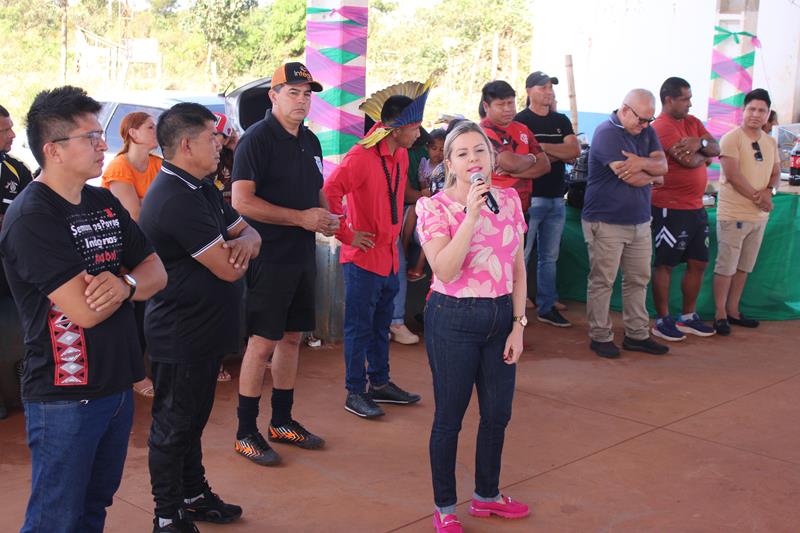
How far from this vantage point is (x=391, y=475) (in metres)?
4.54

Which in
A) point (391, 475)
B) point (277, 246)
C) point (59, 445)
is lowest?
point (391, 475)

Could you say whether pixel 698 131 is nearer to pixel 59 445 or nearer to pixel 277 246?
pixel 277 246

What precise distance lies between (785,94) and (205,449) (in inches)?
609

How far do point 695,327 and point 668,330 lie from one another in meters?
0.39

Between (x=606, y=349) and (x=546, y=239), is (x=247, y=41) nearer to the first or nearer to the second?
(x=546, y=239)

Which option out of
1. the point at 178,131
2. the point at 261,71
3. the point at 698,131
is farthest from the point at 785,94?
the point at 178,131

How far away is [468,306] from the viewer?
12.2 feet

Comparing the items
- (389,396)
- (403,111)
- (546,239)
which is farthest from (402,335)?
(403,111)

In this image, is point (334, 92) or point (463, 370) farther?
point (334, 92)

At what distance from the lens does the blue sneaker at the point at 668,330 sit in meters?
7.45

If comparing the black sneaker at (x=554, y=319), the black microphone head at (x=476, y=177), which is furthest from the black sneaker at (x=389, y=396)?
the black sneaker at (x=554, y=319)

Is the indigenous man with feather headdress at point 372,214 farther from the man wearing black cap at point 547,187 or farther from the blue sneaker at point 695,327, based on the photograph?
the blue sneaker at point 695,327

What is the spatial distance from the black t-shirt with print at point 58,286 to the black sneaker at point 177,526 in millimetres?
929

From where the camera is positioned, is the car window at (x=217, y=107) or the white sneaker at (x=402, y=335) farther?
the car window at (x=217, y=107)
